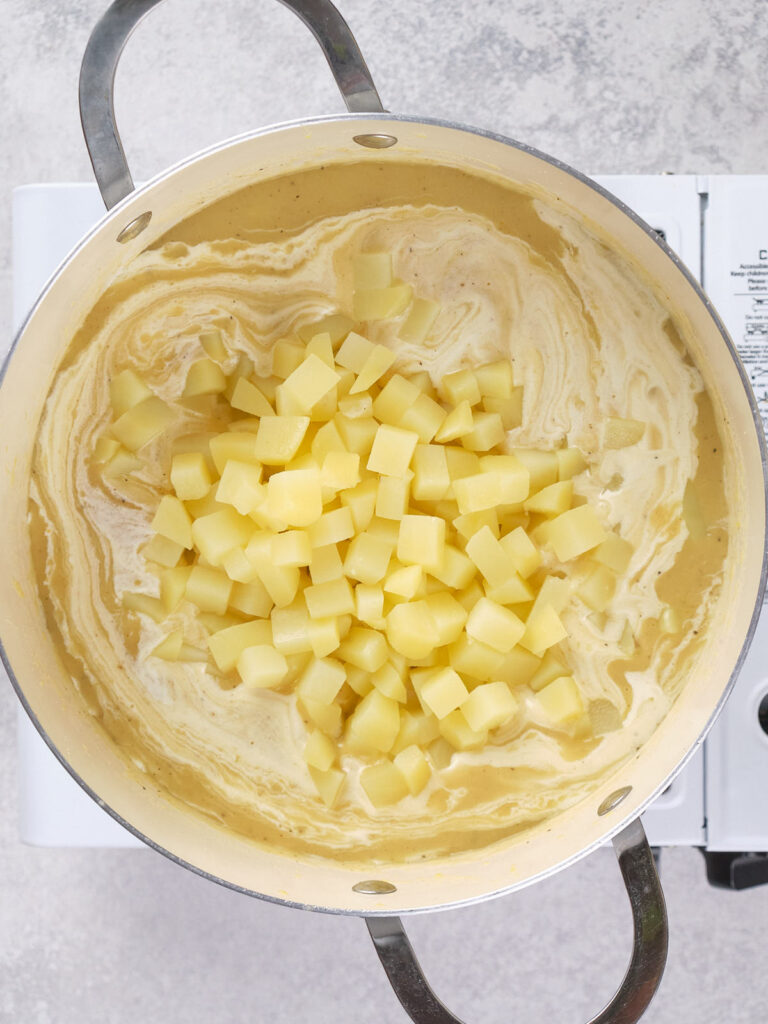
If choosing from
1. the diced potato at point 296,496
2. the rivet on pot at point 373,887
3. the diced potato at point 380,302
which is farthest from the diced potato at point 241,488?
the rivet on pot at point 373,887

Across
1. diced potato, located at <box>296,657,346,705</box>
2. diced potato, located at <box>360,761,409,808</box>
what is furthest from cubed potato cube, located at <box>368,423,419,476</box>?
diced potato, located at <box>360,761,409,808</box>

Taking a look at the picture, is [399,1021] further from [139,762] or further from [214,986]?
[139,762]

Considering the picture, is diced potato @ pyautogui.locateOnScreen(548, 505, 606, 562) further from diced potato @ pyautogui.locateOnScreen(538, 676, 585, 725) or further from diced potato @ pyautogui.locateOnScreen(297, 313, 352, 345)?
diced potato @ pyautogui.locateOnScreen(297, 313, 352, 345)

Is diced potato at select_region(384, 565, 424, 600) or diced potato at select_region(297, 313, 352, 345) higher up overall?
diced potato at select_region(297, 313, 352, 345)


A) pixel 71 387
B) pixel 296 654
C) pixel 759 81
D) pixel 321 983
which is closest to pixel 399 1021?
pixel 321 983

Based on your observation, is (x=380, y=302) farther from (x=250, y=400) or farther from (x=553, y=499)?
(x=553, y=499)
